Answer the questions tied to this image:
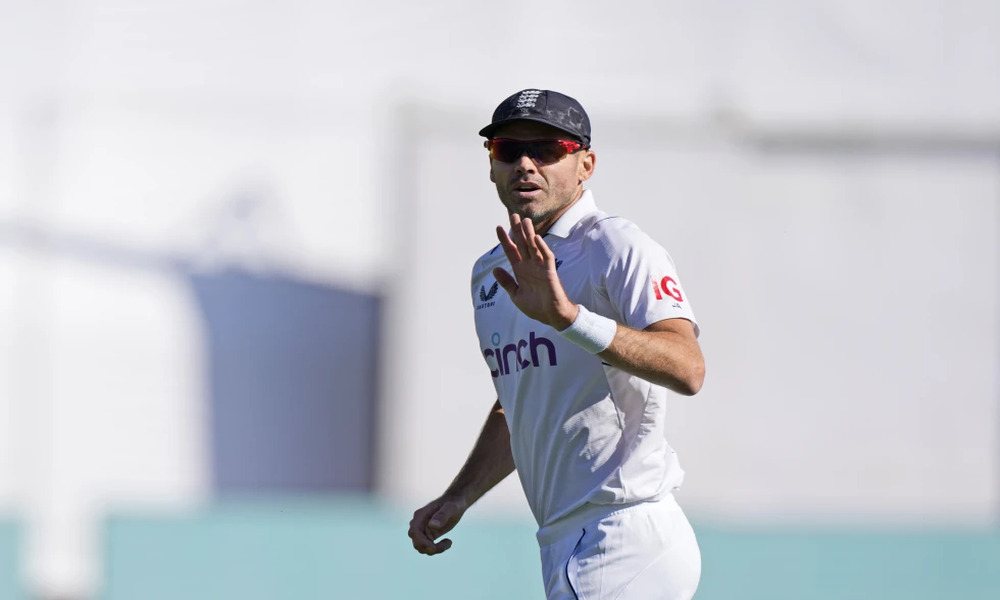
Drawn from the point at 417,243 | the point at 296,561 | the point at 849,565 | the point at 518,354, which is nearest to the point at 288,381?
the point at 417,243

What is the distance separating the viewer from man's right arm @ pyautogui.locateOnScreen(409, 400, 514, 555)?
3.82 metres

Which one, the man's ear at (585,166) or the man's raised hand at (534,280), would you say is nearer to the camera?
the man's raised hand at (534,280)

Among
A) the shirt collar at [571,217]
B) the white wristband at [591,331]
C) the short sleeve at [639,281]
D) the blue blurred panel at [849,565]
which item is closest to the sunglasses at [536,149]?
the shirt collar at [571,217]

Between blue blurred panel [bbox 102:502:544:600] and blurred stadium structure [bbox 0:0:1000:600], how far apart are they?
244 cm

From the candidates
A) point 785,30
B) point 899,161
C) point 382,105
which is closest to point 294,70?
point 382,105

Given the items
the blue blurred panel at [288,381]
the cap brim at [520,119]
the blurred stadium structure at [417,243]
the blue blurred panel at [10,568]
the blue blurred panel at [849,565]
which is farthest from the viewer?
the blue blurred panel at [288,381]

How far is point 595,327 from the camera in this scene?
3039 millimetres

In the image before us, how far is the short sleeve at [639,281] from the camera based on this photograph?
127 inches

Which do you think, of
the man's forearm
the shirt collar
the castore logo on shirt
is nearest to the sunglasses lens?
the shirt collar

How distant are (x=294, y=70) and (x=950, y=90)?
633cm

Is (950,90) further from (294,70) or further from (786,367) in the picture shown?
(294,70)

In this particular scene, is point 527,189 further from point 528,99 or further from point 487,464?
point 487,464

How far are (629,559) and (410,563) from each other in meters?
5.95

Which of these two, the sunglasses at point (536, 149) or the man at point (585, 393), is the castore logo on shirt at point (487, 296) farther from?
the sunglasses at point (536, 149)
